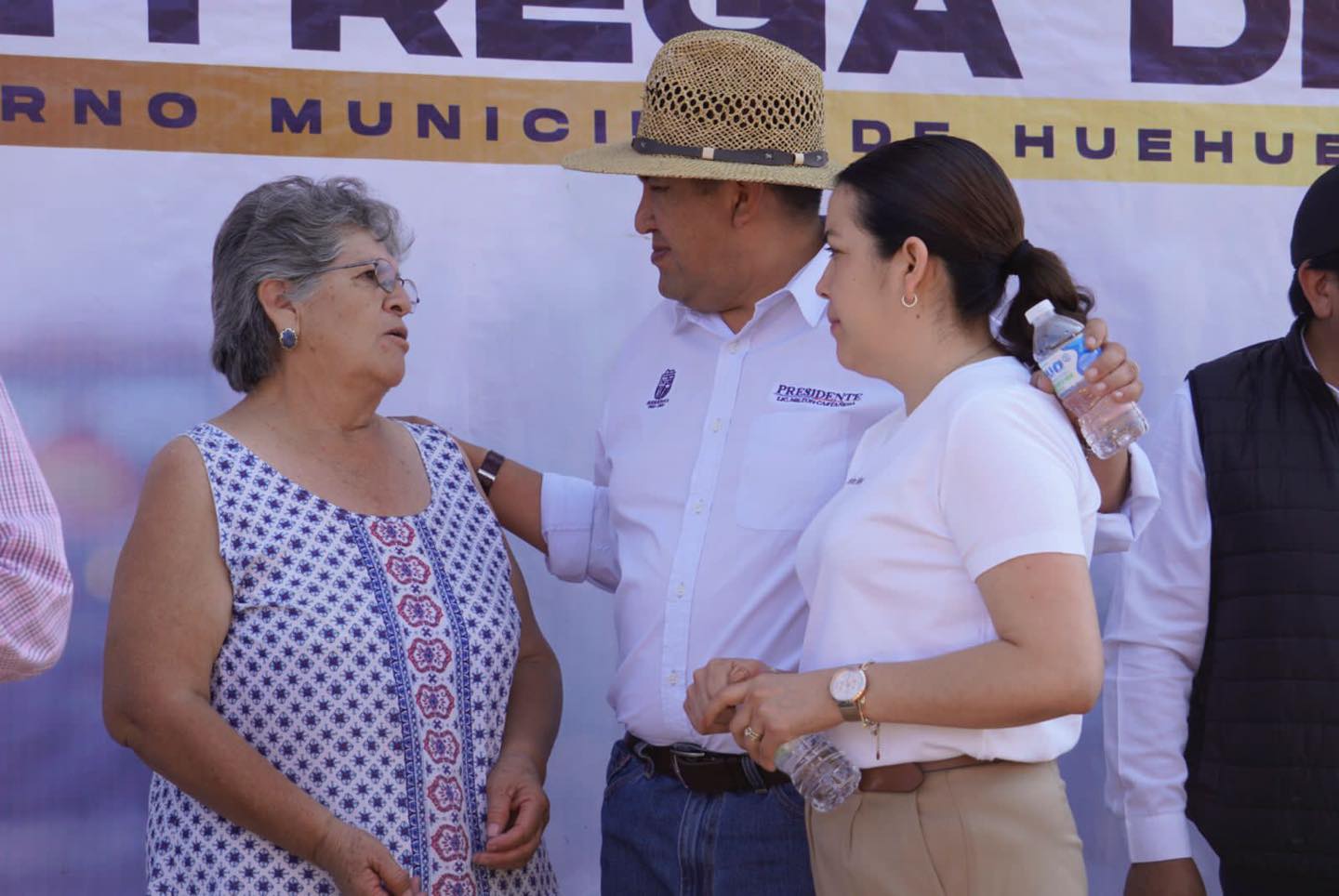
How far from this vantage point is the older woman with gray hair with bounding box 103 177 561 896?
2219 millimetres

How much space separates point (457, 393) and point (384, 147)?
47 centimetres

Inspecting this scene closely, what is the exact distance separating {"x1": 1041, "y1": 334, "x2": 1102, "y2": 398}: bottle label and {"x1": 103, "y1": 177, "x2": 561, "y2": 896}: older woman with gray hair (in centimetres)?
94

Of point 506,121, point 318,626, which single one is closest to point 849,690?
point 318,626

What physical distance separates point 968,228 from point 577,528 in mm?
990

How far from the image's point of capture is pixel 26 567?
1635 millimetres

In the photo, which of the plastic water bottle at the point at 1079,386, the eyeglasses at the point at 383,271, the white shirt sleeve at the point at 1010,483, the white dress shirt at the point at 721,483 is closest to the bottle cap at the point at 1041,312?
the plastic water bottle at the point at 1079,386

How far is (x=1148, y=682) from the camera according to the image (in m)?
2.76

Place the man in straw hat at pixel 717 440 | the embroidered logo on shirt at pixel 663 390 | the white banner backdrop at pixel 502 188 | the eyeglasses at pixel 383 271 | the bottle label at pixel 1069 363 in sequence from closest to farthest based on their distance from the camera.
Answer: the bottle label at pixel 1069 363, the man in straw hat at pixel 717 440, the eyeglasses at pixel 383 271, the embroidered logo on shirt at pixel 663 390, the white banner backdrop at pixel 502 188

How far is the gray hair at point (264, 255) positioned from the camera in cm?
250

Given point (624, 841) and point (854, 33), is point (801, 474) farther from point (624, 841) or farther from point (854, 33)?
point (854, 33)

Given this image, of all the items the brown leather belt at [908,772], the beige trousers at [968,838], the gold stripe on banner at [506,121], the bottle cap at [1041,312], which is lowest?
the beige trousers at [968,838]

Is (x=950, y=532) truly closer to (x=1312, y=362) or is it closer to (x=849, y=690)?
(x=849, y=690)

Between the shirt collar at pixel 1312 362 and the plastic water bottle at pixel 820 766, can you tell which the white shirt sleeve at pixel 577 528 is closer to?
the plastic water bottle at pixel 820 766

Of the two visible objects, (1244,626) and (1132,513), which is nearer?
(1132,513)
